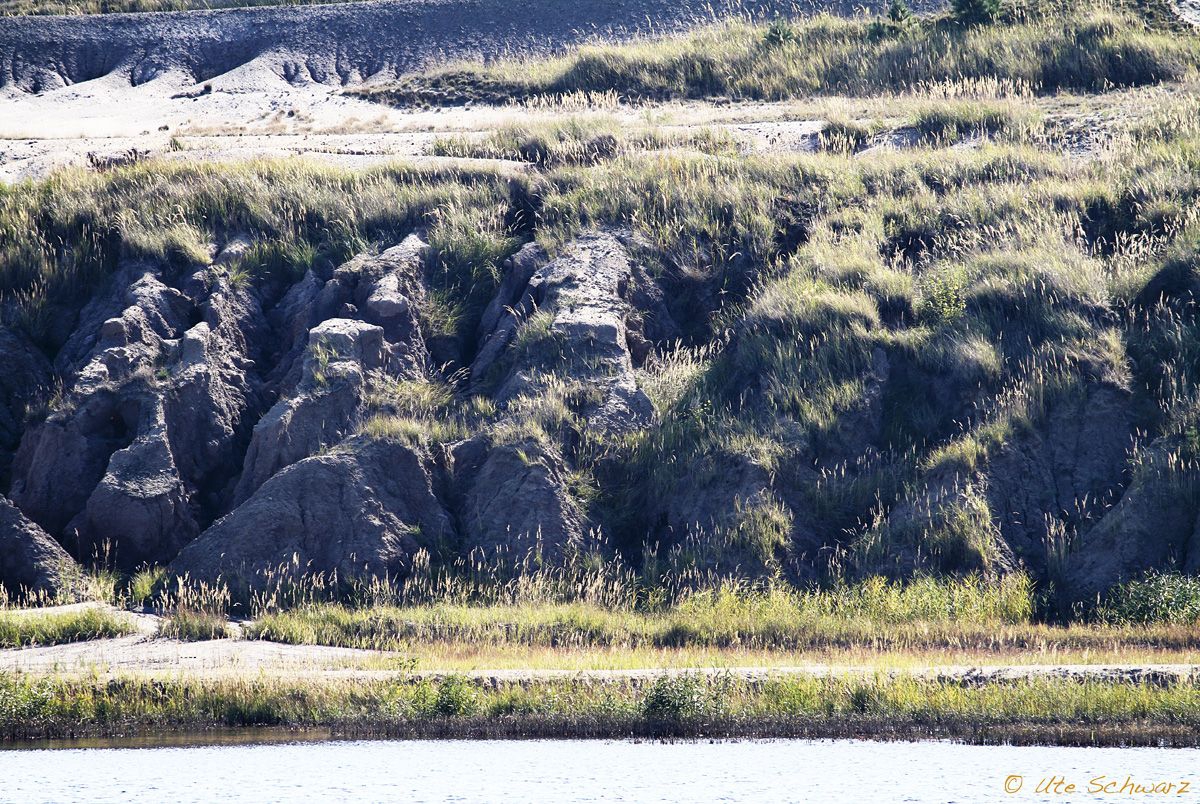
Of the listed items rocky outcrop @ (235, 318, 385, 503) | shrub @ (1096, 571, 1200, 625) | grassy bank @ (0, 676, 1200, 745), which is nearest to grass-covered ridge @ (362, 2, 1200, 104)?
rocky outcrop @ (235, 318, 385, 503)

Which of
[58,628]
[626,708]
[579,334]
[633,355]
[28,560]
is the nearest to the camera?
[626,708]

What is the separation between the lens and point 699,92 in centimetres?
3591

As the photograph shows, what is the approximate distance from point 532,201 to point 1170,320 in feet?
38.1

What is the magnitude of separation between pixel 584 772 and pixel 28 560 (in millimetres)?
10996

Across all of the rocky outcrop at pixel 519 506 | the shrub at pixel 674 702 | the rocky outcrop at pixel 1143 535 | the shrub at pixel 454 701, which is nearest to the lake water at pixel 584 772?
the shrub at pixel 674 702

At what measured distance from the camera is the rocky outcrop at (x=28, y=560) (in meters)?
20.3

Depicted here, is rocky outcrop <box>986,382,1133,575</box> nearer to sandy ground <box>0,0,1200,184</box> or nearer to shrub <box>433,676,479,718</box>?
shrub <box>433,676,479,718</box>

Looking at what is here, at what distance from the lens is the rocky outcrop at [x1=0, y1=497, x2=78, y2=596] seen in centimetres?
2031

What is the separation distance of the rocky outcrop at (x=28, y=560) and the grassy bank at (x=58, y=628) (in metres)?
1.55

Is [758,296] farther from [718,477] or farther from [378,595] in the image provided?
[378,595]

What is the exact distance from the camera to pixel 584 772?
13.2 m

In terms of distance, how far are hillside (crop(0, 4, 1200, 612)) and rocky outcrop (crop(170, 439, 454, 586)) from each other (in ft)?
0.15

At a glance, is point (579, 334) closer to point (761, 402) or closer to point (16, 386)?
point (761, 402)

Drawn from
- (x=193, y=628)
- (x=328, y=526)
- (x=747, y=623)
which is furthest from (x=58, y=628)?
(x=747, y=623)
